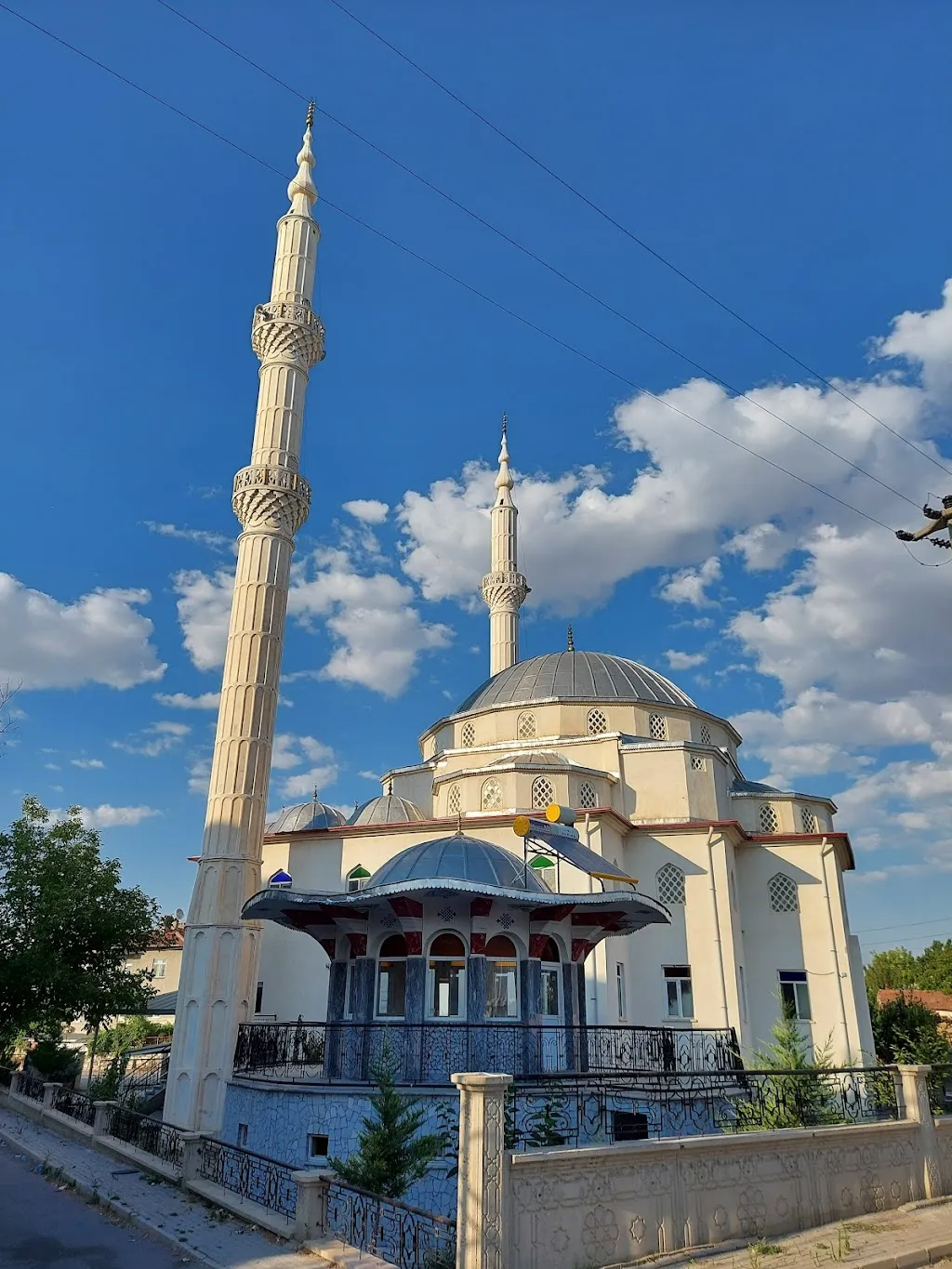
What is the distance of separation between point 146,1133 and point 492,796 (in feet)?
35.5

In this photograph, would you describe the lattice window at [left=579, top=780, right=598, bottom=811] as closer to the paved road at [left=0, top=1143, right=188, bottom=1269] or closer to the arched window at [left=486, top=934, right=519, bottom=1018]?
the arched window at [left=486, top=934, right=519, bottom=1018]

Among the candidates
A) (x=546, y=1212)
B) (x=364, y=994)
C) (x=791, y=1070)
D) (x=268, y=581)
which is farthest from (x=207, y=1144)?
(x=268, y=581)

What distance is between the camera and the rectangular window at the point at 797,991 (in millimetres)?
20672

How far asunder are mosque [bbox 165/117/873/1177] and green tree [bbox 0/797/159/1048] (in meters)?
3.61

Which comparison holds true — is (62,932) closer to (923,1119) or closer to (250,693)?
(250,693)

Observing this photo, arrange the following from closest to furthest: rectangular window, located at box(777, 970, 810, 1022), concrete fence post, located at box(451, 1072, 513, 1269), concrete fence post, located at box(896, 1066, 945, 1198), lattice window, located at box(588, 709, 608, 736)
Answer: concrete fence post, located at box(451, 1072, 513, 1269), concrete fence post, located at box(896, 1066, 945, 1198), rectangular window, located at box(777, 970, 810, 1022), lattice window, located at box(588, 709, 608, 736)

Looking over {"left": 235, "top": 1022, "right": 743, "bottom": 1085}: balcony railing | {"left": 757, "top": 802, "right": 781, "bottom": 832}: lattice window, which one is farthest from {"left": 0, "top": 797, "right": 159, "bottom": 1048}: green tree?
{"left": 757, "top": 802, "right": 781, "bottom": 832}: lattice window

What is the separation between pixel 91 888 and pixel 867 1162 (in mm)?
18730

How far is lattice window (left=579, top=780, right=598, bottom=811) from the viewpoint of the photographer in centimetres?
2188

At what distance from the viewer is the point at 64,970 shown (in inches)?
819

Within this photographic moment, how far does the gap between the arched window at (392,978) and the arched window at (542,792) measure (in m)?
9.39

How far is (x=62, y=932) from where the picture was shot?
71.1ft

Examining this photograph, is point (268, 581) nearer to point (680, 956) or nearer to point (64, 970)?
point (64, 970)

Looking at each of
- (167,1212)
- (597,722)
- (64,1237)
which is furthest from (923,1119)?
(597,722)
